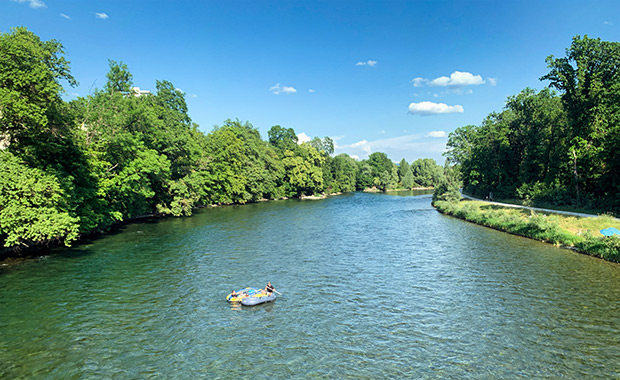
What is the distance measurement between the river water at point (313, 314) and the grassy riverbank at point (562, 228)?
1.94 meters

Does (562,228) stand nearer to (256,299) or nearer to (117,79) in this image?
(256,299)

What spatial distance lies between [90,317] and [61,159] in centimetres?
2387

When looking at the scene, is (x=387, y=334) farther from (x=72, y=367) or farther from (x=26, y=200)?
(x=26, y=200)

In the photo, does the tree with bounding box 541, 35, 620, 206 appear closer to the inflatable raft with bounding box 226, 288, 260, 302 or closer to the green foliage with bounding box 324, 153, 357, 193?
the inflatable raft with bounding box 226, 288, 260, 302

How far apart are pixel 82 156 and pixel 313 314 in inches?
1324

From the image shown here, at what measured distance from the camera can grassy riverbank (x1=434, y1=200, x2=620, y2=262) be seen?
33188mm

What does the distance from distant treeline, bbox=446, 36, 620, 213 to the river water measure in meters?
18.4

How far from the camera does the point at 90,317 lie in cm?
2067

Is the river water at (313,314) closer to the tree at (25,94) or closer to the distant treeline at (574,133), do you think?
the tree at (25,94)

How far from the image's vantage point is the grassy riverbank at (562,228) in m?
33.2

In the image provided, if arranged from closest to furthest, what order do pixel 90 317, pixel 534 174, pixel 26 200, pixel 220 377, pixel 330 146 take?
1. pixel 220 377
2. pixel 90 317
3. pixel 26 200
4. pixel 534 174
5. pixel 330 146

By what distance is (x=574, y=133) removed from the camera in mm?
51094

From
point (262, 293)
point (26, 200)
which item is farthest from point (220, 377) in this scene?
point (26, 200)

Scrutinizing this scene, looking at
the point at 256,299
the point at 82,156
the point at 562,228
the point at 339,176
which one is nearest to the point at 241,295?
the point at 256,299
